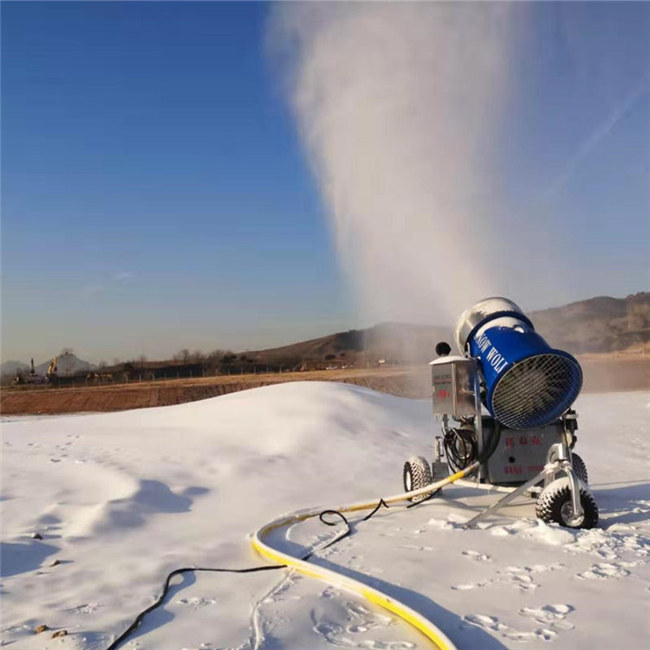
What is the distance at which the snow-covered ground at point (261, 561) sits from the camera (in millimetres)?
3838

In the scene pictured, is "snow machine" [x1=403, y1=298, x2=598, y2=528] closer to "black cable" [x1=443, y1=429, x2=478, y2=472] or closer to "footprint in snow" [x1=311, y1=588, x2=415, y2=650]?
"black cable" [x1=443, y1=429, x2=478, y2=472]

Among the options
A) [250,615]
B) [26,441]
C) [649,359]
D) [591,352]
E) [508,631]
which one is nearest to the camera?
[508,631]

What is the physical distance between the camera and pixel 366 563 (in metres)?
5.16

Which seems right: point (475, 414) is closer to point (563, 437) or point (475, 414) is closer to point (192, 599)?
point (563, 437)

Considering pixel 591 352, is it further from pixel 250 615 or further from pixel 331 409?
pixel 250 615

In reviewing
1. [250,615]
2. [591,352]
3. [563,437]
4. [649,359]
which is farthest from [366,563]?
[591,352]

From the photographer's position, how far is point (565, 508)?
597cm

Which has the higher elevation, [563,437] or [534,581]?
[563,437]

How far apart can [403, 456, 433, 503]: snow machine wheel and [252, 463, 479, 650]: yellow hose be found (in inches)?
17.0

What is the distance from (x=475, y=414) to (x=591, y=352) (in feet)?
163

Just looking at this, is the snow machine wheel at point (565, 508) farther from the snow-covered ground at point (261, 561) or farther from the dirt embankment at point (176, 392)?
the dirt embankment at point (176, 392)

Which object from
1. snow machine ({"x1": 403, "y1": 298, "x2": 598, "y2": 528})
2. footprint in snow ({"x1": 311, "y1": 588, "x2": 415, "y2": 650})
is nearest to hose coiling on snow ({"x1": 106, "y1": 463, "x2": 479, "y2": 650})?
footprint in snow ({"x1": 311, "y1": 588, "x2": 415, "y2": 650})

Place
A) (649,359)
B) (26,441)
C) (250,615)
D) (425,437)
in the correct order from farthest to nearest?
(649,359)
(425,437)
(26,441)
(250,615)

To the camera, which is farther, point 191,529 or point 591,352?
point 591,352
